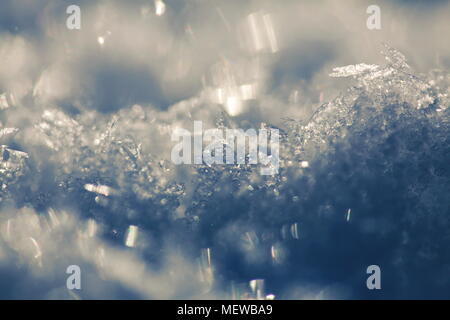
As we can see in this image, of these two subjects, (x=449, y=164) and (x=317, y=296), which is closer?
(x=317, y=296)

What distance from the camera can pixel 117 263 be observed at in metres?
4.95

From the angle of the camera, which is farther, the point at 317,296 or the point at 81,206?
the point at 81,206

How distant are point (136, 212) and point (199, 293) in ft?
3.93

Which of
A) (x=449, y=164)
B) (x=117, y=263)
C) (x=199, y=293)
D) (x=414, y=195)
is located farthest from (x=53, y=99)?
(x=449, y=164)

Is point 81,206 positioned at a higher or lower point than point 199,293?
higher

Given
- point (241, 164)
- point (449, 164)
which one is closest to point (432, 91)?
point (449, 164)

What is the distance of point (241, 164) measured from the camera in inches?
195

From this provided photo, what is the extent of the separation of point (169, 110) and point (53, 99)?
1460mm

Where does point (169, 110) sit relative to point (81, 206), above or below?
above

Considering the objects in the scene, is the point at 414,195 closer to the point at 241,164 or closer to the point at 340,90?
the point at 340,90

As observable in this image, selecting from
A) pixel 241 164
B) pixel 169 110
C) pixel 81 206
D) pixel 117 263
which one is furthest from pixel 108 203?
pixel 241 164

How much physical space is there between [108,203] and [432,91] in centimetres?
411

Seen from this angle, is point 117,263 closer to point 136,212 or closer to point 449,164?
point 136,212

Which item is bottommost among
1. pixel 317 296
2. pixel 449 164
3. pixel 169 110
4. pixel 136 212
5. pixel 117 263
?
pixel 317 296
